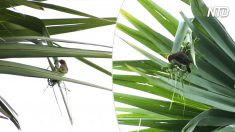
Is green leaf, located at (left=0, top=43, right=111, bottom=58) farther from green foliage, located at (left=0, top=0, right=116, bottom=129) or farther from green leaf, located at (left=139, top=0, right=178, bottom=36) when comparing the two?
green leaf, located at (left=139, top=0, right=178, bottom=36)

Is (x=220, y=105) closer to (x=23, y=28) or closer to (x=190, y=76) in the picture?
(x=190, y=76)

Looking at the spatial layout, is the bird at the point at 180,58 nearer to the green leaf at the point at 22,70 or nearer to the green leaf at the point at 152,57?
the green leaf at the point at 152,57

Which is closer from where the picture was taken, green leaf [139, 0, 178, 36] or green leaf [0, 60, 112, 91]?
green leaf [0, 60, 112, 91]

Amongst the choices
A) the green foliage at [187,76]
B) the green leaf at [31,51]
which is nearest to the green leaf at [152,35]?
the green foliage at [187,76]

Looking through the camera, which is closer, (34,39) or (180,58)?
(180,58)

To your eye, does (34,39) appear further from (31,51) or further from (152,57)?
(152,57)

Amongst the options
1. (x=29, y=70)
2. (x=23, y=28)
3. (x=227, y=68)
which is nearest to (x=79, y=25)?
(x=23, y=28)

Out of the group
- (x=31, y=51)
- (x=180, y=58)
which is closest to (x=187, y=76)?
(x=180, y=58)

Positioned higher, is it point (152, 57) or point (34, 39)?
point (34, 39)

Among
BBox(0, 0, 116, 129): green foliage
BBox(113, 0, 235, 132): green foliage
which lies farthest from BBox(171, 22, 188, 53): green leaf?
BBox(0, 0, 116, 129): green foliage

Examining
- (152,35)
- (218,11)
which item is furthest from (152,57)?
(218,11)

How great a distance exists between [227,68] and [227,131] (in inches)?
4.6

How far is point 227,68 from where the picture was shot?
867mm

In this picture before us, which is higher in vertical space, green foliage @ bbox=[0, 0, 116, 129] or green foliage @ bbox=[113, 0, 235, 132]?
green foliage @ bbox=[0, 0, 116, 129]
